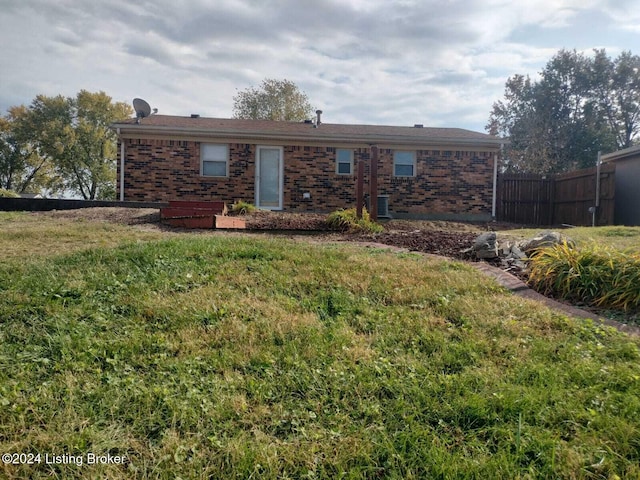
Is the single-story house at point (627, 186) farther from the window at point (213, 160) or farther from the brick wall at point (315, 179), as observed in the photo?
the window at point (213, 160)

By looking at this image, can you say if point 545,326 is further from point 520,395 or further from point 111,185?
point 111,185

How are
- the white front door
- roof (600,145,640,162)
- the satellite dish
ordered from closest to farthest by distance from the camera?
roof (600,145,640,162), the white front door, the satellite dish

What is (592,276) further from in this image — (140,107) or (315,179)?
(140,107)

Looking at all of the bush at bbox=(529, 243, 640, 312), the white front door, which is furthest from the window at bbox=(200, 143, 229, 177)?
the bush at bbox=(529, 243, 640, 312)

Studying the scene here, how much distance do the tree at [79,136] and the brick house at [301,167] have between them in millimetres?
18970

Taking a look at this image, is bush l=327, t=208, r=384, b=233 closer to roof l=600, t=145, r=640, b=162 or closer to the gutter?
the gutter

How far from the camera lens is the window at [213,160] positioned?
13.7m

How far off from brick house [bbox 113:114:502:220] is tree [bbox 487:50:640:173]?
13.7 meters

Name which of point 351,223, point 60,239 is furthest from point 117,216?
point 351,223

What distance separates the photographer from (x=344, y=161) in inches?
558

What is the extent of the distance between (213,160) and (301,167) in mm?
2835

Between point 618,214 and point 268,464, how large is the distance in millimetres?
15722

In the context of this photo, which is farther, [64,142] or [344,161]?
[64,142]

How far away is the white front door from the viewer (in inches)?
547
